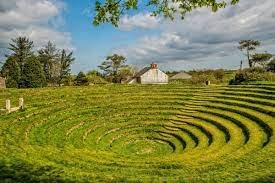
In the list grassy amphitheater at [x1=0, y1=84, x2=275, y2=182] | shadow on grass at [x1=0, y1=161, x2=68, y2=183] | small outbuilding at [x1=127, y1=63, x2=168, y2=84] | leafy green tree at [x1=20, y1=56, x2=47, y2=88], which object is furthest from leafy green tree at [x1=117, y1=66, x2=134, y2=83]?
shadow on grass at [x1=0, y1=161, x2=68, y2=183]

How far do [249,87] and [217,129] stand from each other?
14687mm

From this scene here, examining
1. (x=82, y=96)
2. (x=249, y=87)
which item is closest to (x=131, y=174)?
(x=82, y=96)

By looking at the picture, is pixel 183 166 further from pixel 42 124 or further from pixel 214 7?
pixel 42 124

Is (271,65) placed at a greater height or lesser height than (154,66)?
→ greater

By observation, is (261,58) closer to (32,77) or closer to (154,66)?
(154,66)

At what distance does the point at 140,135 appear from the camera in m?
29.5

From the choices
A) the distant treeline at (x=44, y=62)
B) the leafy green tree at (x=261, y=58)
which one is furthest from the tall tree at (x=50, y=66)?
the leafy green tree at (x=261, y=58)

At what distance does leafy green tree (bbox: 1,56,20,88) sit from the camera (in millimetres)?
62062

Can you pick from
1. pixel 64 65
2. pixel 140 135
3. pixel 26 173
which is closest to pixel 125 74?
pixel 64 65

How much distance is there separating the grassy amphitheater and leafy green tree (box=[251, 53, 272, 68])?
198 ft

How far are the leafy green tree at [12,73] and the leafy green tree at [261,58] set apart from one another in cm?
6247

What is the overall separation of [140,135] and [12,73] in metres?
53.9

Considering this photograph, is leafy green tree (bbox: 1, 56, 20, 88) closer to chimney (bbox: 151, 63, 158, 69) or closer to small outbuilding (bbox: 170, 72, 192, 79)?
chimney (bbox: 151, 63, 158, 69)

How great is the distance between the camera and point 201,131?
28.1 m
